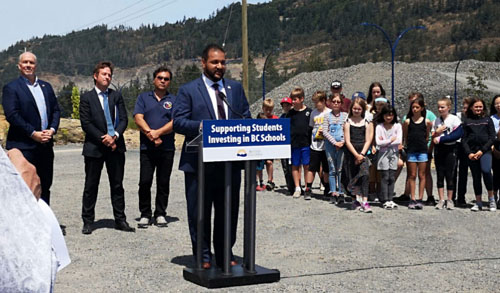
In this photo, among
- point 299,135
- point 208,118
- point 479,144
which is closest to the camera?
point 208,118

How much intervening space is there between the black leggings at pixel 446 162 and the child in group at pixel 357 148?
1.03 metres

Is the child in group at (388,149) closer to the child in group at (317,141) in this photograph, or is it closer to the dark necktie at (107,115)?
the child in group at (317,141)

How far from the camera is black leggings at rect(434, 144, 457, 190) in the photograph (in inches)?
404

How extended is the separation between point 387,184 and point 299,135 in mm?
1744

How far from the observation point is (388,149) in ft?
34.0

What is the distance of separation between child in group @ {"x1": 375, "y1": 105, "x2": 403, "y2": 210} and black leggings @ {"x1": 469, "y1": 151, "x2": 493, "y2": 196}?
109cm

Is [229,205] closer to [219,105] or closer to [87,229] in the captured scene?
[219,105]

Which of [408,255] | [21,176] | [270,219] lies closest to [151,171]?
[270,219]

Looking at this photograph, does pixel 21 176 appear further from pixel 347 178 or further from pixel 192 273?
pixel 347 178

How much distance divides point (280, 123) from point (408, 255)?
2063 millimetres

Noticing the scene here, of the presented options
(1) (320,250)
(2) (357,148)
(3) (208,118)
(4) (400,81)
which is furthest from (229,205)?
(4) (400,81)

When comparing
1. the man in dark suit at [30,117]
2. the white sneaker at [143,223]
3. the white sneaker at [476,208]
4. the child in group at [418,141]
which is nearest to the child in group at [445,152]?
the child in group at [418,141]

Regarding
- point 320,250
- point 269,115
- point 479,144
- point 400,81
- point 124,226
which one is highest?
point 400,81

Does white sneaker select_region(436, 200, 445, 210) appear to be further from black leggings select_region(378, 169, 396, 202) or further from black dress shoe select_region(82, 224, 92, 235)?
black dress shoe select_region(82, 224, 92, 235)
